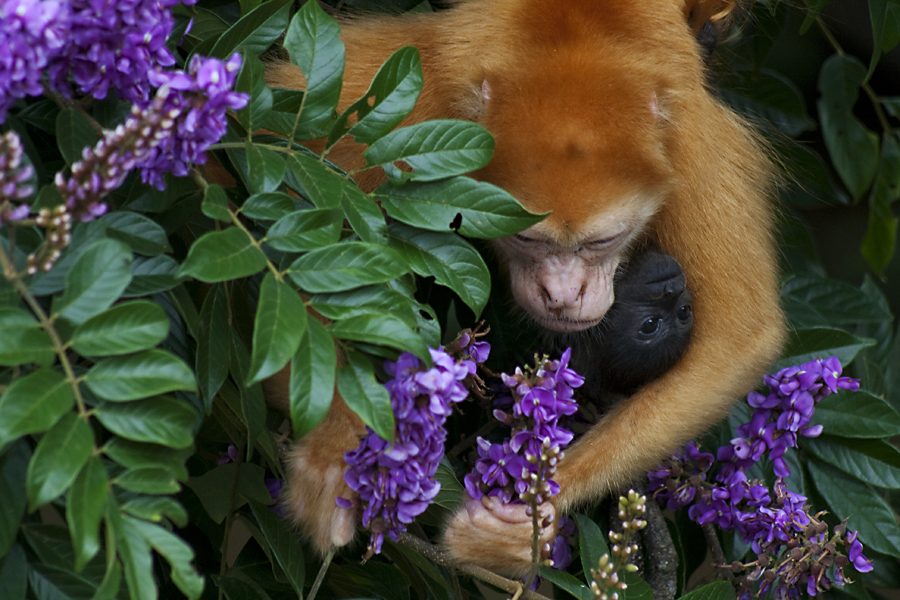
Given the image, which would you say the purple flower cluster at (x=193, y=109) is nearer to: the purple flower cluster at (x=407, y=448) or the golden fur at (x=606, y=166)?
the purple flower cluster at (x=407, y=448)

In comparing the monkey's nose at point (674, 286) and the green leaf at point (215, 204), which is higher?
the green leaf at point (215, 204)

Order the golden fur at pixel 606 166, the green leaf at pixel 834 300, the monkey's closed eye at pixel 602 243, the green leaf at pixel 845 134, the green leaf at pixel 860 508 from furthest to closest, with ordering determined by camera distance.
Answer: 1. the green leaf at pixel 845 134
2. the green leaf at pixel 834 300
3. the green leaf at pixel 860 508
4. the monkey's closed eye at pixel 602 243
5. the golden fur at pixel 606 166

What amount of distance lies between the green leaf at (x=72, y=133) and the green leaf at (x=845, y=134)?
161 cm

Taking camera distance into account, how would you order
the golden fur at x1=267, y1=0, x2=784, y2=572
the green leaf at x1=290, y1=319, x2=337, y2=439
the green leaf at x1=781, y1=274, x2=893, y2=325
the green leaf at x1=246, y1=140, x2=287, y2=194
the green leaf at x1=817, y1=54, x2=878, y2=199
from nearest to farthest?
the green leaf at x1=290, y1=319, x2=337, y2=439 → the green leaf at x1=246, y1=140, x2=287, y2=194 → the golden fur at x1=267, y1=0, x2=784, y2=572 → the green leaf at x1=781, y1=274, x2=893, y2=325 → the green leaf at x1=817, y1=54, x2=878, y2=199

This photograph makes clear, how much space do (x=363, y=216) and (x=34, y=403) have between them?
372 mm

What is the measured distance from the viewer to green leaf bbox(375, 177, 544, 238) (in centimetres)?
92

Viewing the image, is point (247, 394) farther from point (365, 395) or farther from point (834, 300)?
point (834, 300)

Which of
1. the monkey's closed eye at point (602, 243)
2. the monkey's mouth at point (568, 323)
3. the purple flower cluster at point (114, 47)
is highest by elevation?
the purple flower cluster at point (114, 47)

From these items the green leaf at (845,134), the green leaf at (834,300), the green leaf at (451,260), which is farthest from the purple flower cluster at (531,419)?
the green leaf at (845,134)

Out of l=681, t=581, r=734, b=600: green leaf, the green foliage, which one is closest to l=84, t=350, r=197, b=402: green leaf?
the green foliage

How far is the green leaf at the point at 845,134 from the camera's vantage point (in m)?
1.86

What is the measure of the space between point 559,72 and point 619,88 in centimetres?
9

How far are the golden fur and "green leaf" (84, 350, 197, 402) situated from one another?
463mm

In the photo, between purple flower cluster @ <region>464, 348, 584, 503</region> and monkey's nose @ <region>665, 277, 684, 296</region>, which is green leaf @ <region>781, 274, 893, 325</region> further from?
purple flower cluster @ <region>464, 348, 584, 503</region>
